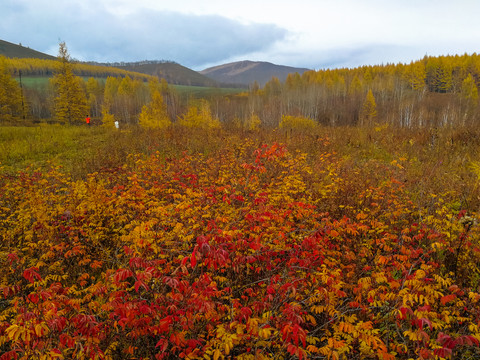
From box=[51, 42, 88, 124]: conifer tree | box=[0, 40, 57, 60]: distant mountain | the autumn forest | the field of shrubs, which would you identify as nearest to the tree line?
box=[51, 42, 88, 124]: conifer tree

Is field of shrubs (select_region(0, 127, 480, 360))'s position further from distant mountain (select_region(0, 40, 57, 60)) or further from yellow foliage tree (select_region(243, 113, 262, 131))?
distant mountain (select_region(0, 40, 57, 60))

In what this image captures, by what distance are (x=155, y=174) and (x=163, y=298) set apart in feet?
17.0

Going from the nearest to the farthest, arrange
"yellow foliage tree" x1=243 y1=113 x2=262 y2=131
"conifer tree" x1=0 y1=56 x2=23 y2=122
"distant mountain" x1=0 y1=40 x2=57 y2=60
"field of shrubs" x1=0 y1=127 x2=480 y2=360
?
"field of shrubs" x1=0 y1=127 x2=480 y2=360, "yellow foliage tree" x1=243 y1=113 x2=262 y2=131, "conifer tree" x1=0 y1=56 x2=23 y2=122, "distant mountain" x1=0 y1=40 x2=57 y2=60

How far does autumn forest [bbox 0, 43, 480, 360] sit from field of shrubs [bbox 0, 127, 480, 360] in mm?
40

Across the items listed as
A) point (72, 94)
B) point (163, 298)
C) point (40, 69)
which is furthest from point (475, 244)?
point (40, 69)

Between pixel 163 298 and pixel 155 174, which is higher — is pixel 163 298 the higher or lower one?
the lower one

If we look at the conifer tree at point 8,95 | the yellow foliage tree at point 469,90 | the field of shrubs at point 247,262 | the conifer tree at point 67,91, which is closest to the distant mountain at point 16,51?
the conifer tree at point 8,95

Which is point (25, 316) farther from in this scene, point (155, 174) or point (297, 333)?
point (155, 174)

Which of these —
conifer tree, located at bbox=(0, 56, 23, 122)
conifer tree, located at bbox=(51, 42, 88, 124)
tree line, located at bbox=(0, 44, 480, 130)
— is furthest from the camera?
conifer tree, located at bbox=(0, 56, 23, 122)

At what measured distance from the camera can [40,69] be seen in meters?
106

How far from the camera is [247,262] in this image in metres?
3.54

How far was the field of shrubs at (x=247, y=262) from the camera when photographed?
8.93 feet

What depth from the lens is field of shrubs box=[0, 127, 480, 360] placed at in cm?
272

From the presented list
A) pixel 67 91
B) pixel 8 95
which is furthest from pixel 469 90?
pixel 8 95
